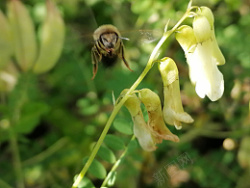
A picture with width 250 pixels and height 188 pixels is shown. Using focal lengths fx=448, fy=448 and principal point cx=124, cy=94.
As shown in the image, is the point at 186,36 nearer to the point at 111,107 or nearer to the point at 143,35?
the point at 143,35

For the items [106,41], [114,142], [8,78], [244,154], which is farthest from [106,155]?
[8,78]

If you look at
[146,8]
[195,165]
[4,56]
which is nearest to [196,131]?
[195,165]

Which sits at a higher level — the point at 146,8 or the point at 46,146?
the point at 146,8

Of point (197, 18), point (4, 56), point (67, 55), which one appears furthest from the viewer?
point (67, 55)

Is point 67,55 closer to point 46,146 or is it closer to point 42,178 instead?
point 46,146

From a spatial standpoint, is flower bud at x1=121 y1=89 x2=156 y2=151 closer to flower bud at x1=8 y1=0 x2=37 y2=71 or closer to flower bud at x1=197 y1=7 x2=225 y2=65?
flower bud at x1=197 y1=7 x2=225 y2=65

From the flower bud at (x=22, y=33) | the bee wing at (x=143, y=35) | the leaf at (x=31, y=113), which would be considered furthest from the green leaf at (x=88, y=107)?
the bee wing at (x=143, y=35)

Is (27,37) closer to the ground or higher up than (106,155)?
higher up
